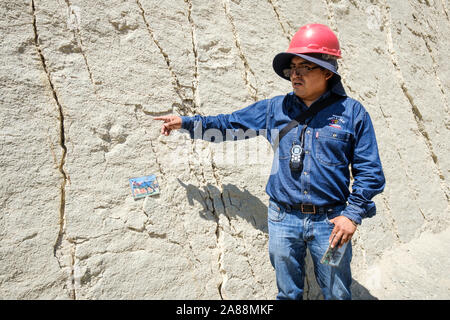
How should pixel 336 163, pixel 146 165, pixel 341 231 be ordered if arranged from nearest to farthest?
pixel 341 231
pixel 336 163
pixel 146 165

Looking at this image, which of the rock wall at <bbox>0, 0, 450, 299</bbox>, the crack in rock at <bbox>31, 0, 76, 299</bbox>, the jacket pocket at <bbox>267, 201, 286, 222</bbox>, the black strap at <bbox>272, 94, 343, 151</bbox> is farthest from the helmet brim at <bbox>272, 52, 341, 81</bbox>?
the crack in rock at <bbox>31, 0, 76, 299</bbox>

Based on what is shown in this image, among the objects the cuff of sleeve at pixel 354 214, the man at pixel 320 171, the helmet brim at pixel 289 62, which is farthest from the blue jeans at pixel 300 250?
the helmet brim at pixel 289 62

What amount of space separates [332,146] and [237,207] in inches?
37.2

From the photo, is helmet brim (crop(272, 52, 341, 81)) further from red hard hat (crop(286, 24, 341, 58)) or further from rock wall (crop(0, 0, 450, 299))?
rock wall (crop(0, 0, 450, 299))

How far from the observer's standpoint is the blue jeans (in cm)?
181

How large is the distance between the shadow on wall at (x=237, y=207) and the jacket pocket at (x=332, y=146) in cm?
86

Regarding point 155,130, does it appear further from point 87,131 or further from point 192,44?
point 192,44

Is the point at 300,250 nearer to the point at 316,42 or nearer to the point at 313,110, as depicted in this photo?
the point at 313,110

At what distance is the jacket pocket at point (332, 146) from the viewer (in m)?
1.76

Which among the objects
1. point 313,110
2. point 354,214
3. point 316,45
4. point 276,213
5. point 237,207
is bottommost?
point 237,207

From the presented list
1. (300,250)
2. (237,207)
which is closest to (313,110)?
(300,250)

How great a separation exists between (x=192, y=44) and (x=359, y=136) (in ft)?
4.95

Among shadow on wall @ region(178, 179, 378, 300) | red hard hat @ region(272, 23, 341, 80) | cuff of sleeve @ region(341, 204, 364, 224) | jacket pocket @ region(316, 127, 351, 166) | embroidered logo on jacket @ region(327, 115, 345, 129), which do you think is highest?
red hard hat @ region(272, 23, 341, 80)

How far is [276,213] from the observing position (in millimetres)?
1939
